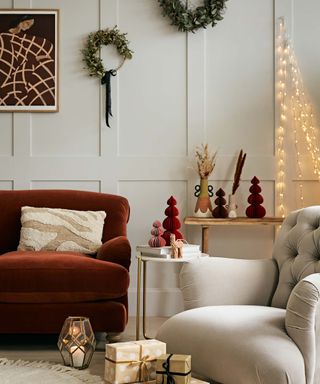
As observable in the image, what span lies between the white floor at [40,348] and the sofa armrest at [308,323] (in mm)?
1044

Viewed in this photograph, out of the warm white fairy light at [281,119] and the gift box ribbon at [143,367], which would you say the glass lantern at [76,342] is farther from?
the warm white fairy light at [281,119]

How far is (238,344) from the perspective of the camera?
96.7 inches

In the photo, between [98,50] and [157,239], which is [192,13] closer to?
[98,50]

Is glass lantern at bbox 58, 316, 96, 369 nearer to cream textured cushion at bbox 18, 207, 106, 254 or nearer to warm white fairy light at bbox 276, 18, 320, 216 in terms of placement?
cream textured cushion at bbox 18, 207, 106, 254

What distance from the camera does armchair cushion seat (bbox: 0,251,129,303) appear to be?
3598 mm

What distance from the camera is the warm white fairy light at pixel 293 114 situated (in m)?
4.88

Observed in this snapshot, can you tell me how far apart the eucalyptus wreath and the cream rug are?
2306mm

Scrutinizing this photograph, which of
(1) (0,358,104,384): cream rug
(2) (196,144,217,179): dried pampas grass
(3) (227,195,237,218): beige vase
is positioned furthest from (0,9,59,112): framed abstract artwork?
(1) (0,358,104,384): cream rug

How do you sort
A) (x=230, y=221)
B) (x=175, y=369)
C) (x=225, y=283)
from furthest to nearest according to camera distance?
(x=230, y=221), (x=225, y=283), (x=175, y=369)

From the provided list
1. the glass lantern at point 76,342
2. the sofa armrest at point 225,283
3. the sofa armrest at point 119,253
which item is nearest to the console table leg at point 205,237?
the sofa armrest at point 119,253

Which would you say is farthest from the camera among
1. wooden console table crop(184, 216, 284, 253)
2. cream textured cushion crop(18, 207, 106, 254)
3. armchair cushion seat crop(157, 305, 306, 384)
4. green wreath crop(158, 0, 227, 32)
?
green wreath crop(158, 0, 227, 32)

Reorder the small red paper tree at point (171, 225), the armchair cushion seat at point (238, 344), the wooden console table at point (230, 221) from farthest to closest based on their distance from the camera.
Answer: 1. the wooden console table at point (230, 221)
2. the small red paper tree at point (171, 225)
3. the armchair cushion seat at point (238, 344)

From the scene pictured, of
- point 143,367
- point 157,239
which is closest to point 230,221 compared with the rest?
point 157,239

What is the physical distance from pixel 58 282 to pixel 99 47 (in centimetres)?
195
